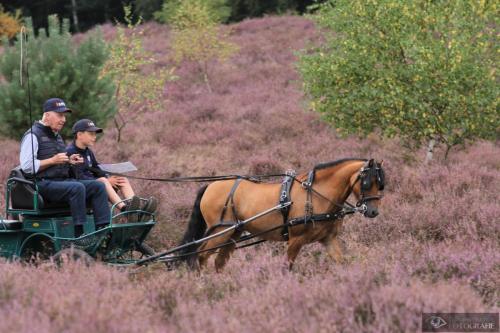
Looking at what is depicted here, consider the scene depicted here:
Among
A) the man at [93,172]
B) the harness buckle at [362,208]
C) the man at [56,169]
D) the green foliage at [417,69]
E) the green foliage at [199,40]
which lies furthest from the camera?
the green foliage at [199,40]

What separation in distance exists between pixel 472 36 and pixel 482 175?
10.2ft

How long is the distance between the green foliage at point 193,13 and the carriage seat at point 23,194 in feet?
72.8

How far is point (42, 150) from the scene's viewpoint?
6.81m

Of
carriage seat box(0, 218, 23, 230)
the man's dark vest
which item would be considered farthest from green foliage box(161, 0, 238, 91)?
carriage seat box(0, 218, 23, 230)

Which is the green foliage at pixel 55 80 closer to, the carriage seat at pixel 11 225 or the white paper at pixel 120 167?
the white paper at pixel 120 167

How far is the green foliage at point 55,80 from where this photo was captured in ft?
47.4

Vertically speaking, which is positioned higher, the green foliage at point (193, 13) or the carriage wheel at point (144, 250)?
the green foliage at point (193, 13)

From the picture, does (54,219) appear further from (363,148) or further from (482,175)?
(363,148)

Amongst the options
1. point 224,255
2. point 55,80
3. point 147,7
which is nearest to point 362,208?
point 224,255

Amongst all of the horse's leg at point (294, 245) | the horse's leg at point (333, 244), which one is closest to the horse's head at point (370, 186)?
the horse's leg at point (333, 244)

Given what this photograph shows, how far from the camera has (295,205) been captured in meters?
6.90

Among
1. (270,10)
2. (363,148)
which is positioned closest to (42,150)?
(363,148)

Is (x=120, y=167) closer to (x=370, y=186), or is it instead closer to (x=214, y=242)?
(x=214, y=242)

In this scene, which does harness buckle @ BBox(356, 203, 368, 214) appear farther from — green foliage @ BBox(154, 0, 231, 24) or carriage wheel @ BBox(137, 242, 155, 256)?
green foliage @ BBox(154, 0, 231, 24)
